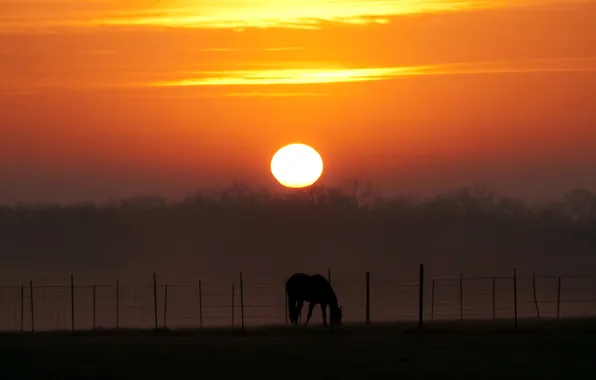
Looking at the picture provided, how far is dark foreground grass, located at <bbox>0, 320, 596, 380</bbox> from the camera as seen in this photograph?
29469 mm

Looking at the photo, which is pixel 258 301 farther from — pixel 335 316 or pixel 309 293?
pixel 335 316

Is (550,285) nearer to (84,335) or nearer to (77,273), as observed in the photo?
(77,273)

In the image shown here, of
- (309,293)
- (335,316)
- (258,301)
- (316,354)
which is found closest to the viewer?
(316,354)

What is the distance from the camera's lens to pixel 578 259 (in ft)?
505

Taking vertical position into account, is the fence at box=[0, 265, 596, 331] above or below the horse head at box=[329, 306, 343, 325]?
below

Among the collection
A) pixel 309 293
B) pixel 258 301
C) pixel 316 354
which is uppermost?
pixel 309 293

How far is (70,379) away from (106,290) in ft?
476

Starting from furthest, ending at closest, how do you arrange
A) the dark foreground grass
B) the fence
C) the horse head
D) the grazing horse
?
the fence < the grazing horse < the horse head < the dark foreground grass

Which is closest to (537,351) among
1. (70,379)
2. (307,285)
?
(70,379)

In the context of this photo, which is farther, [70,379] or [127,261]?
[127,261]

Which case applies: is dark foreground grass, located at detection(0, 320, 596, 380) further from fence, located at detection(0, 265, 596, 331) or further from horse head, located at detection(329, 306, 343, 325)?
fence, located at detection(0, 265, 596, 331)

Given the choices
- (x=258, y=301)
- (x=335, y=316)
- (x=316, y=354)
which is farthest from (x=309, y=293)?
(x=258, y=301)

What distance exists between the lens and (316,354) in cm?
3353

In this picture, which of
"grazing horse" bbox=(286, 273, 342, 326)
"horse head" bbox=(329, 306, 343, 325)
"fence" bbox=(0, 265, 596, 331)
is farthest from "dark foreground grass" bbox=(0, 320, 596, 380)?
"fence" bbox=(0, 265, 596, 331)
